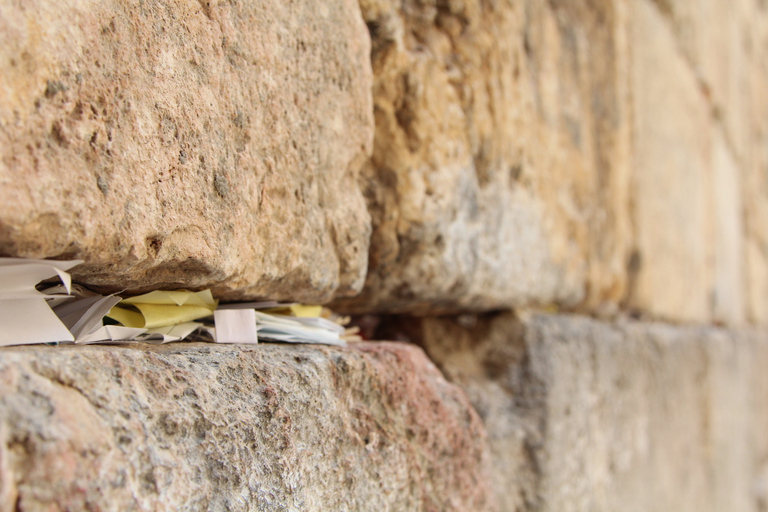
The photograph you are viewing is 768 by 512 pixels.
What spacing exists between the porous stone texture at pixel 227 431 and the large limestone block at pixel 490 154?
0.20 meters

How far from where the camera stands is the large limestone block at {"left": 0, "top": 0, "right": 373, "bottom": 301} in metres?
0.54

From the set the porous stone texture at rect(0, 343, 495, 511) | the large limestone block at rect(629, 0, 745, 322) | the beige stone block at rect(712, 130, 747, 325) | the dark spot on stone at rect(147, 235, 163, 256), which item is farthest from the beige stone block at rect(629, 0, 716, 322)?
the dark spot on stone at rect(147, 235, 163, 256)

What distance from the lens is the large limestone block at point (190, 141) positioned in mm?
538

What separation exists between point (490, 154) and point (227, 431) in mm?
789

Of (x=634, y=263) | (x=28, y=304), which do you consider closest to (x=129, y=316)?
(x=28, y=304)

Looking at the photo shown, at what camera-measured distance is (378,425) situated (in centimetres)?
86

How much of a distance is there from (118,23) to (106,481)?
0.38 metres

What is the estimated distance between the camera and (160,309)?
0.74m

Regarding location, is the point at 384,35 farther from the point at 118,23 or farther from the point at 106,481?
the point at 106,481

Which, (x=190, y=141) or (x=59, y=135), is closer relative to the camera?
(x=59, y=135)

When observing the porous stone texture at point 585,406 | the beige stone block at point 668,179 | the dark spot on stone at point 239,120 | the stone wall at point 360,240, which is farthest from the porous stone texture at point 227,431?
the beige stone block at point 668,179

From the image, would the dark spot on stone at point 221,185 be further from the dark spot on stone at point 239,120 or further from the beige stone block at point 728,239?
the beige stone block at point 728,239

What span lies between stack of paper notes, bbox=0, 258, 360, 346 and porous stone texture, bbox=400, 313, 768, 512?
52 cm

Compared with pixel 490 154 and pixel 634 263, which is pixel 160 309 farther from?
pixel 634 263
